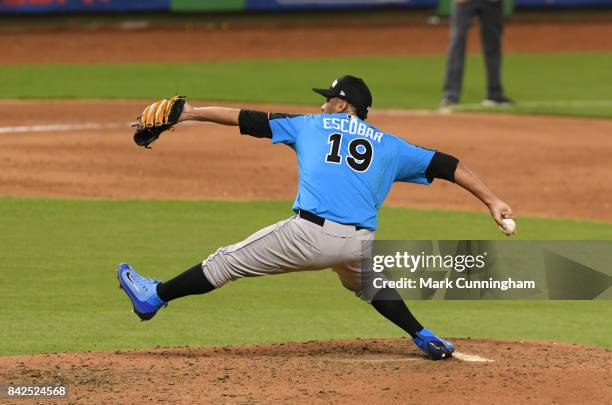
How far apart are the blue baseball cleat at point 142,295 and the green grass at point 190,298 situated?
2.33ft

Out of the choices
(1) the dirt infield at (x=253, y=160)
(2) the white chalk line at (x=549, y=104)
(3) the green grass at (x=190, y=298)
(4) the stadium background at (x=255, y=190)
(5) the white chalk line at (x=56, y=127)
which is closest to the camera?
(4) the stadium background at (x=255, y=190)

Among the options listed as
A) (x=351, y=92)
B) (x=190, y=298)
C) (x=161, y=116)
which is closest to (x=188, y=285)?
(x=161, y=116)

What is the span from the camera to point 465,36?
61.2 ft

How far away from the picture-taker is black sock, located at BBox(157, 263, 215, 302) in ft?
24.0

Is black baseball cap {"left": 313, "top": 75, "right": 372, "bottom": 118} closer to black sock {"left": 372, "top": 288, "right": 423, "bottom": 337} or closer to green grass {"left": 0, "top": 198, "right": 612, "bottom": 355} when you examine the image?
black sock {"left": 372, "top": 288, "right": 423, "bottom": 337}

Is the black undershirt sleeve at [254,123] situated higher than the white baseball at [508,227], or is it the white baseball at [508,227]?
the black undershirt sleeve at [254,123]

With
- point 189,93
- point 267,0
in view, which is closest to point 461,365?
point 189,93

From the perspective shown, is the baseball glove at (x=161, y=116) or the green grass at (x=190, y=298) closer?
the baseball glove at (x=161, y=116)

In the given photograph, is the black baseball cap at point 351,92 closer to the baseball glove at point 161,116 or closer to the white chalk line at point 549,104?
the baseball glove at point 161,116

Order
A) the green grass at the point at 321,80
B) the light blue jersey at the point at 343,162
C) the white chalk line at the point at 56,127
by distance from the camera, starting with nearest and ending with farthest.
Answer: the light blue jersey at the point at 343,162, the white chalk line at the point at 56,127, the green grass at the point at 321,80

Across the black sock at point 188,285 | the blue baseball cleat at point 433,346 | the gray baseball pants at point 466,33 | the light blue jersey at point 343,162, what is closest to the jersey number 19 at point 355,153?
the light blue jersey at point 343,162

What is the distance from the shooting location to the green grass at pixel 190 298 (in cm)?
862

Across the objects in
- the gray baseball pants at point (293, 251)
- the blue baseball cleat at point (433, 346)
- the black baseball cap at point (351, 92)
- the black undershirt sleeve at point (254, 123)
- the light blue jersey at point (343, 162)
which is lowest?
the blue baseball cleat at point (433, 346)

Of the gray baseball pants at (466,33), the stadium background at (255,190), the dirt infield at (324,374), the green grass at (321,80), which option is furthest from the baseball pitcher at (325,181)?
the green grass at (321,80)
